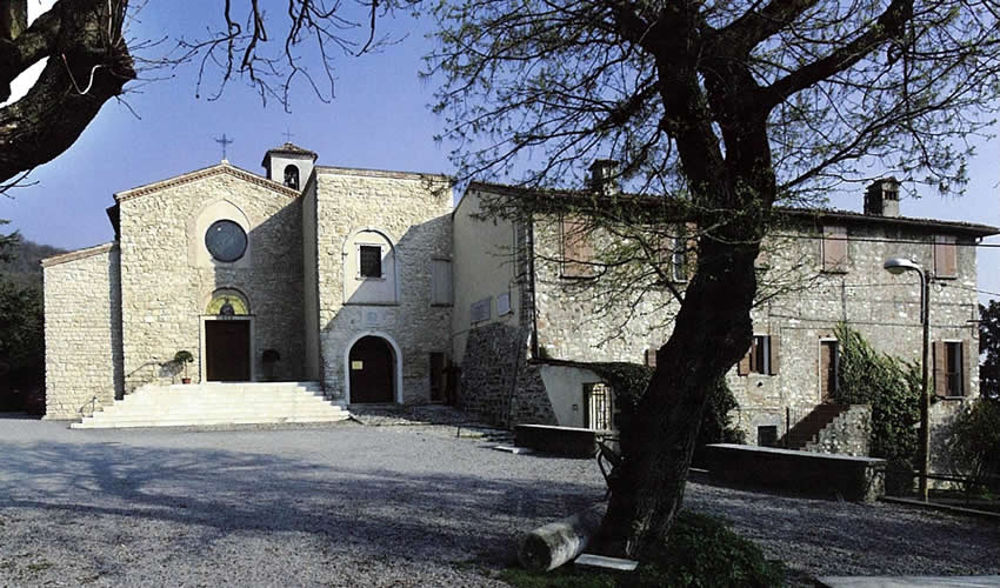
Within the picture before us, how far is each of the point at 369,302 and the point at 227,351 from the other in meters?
5.01

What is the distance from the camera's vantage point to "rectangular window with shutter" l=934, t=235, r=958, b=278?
21.6 metres

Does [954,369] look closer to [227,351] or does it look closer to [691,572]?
[691,572]

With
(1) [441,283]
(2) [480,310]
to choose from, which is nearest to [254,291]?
(1) [441,283]

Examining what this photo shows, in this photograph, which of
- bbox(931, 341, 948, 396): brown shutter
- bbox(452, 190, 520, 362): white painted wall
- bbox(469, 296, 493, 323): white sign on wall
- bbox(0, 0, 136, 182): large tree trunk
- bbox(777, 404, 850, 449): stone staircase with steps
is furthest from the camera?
bbox(931, 341, 948, 396): brown shutter

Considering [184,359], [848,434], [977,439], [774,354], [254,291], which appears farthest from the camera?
[254,291]

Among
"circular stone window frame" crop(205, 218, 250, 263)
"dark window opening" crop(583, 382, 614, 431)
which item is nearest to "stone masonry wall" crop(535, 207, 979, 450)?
"dark window opening" crop(583, 382, 614, 431)

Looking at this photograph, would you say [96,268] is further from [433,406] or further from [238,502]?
[238,502]

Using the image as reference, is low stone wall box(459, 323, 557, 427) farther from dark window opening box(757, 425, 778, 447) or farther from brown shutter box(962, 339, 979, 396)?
brown shutter box(962, 339, 979, 396)

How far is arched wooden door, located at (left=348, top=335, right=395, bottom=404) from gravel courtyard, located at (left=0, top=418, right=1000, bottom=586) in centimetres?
1045

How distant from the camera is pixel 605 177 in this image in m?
7.44

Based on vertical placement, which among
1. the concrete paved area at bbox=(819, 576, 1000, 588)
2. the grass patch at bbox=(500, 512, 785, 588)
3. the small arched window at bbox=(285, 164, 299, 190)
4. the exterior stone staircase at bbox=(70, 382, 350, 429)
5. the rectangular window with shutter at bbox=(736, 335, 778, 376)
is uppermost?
the small arched window at bbox=(285, 164, 299, 190)

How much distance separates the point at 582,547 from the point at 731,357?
76.5 inches

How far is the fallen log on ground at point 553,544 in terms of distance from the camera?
224 inches

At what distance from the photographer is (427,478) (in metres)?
10.2
